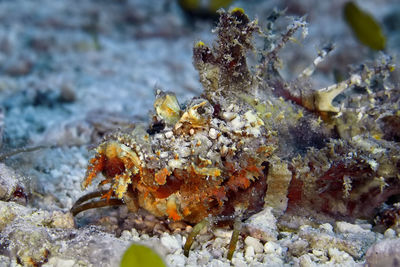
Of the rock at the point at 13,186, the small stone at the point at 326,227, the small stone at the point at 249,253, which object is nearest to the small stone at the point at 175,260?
the small stone at the point at 249,253

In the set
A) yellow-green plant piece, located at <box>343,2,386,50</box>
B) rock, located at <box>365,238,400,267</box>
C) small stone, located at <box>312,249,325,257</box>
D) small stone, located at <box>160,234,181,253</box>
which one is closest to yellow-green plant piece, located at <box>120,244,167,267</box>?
small stone, located at <box>160,234,181,253</box>

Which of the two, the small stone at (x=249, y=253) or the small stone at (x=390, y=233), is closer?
the small stone at (x=249, y=253)

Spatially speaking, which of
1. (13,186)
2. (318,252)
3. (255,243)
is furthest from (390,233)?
(13,186)

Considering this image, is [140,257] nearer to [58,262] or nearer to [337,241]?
[58,262]

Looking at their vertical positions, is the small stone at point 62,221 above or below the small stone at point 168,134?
below

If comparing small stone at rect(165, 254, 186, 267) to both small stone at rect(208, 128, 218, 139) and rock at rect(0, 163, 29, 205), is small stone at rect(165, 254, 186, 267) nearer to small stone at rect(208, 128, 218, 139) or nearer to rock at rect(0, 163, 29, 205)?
small stone at rect(208, 128, 218, 139)

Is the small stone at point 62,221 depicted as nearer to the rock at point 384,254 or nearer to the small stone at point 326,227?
the small stone at point 326,227
